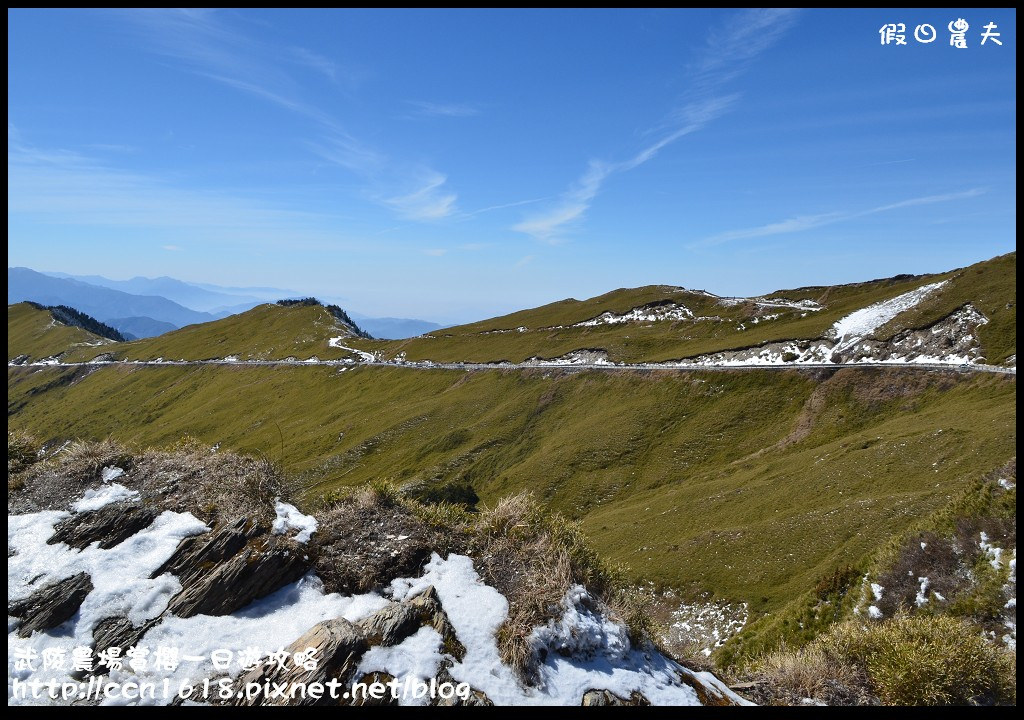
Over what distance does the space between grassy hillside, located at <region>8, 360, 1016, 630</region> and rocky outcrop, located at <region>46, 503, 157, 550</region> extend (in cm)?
518

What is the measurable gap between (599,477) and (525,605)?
42.9 meters

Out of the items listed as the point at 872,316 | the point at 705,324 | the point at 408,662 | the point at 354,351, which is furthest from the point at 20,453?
the point at 354,351

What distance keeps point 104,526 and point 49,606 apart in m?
3.17

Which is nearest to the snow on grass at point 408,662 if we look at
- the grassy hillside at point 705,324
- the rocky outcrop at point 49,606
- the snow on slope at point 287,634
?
the snow on slope at point 287,634

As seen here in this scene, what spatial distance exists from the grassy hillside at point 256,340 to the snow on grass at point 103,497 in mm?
114565

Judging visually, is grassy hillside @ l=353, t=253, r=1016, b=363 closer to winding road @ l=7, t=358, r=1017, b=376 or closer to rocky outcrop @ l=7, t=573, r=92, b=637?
winding road @ l=7, t=358, r=1017, b=376

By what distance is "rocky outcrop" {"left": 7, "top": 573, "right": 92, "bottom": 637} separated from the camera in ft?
35.8

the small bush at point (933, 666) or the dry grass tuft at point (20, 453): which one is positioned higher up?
the dry grass tuft at point (20, 453)

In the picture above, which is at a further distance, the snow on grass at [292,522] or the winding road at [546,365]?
the winding road at [546,365]

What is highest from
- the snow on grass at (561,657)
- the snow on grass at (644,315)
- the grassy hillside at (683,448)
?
the snow on grass at (644,315)

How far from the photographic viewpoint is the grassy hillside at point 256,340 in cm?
14612

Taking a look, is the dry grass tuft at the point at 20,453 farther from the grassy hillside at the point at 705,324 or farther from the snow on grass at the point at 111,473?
the grassy hillside at the point at 705,324

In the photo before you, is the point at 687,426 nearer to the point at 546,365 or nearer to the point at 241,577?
the point at 546,365

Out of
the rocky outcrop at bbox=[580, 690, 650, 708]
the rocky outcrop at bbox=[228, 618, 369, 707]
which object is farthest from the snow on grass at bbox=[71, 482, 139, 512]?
the rocky outcrop at bbox=[580, 690, 650, 708]
